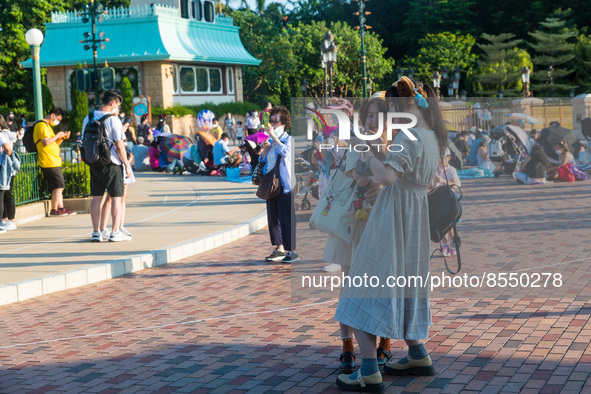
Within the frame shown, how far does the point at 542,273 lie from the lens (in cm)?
741

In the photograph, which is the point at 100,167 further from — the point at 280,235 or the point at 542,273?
the point at 542,273

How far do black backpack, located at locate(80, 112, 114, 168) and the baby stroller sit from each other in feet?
40.4

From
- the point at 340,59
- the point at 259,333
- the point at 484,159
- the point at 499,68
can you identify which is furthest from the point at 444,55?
the point at 259,333

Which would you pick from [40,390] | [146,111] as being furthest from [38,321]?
[146,111]

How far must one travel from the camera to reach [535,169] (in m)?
17.0

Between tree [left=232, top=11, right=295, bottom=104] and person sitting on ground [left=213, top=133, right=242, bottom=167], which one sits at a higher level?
tree [left=232, top=11, right=295, bottom=104]

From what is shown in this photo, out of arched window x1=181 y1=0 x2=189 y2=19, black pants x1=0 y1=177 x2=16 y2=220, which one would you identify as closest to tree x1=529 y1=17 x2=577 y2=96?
arched window x1=181 y1=0 x2=189 y2=19

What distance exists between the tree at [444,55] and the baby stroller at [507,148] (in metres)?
35.6

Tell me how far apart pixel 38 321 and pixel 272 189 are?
3124 mm

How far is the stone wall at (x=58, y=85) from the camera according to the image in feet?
134

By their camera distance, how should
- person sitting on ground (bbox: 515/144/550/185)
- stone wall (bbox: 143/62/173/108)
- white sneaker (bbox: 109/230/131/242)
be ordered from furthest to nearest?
stone wall (bbox: 143/62/173/108) < person sitting on ground (bbox: 515/144/550/185) < white sneaker (bbox: 109/230/131/242)

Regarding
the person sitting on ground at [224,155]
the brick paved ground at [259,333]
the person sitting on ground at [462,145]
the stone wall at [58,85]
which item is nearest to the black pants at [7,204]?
the brick paved ground at [259,333]

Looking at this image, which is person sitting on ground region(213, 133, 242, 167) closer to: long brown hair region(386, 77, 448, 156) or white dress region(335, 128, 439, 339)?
long brown hair region(386, 77, 448, 156)

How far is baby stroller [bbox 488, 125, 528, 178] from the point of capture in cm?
1939
